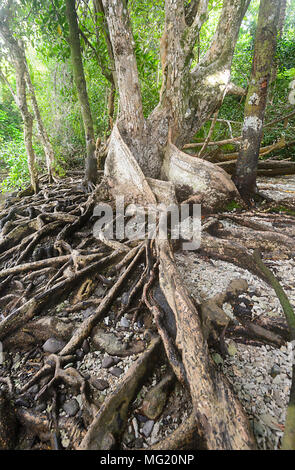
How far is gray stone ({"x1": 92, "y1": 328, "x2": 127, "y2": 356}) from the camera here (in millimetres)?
1941

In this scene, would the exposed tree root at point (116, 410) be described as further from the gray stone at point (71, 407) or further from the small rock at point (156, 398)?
the gray stone at point (71, 407)

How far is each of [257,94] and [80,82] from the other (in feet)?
11.0

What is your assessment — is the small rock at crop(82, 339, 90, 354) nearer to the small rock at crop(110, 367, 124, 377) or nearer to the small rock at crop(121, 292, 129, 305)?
the small rock at crop(110, 367, 124, 377)

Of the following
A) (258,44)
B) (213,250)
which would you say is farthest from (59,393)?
(258,44)

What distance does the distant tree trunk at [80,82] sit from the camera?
4.25 m

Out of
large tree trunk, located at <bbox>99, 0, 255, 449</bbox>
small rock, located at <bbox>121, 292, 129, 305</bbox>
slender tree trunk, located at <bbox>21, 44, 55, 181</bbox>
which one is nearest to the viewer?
small rock, located at <bbox>121, 292, 129, 305</bbox>

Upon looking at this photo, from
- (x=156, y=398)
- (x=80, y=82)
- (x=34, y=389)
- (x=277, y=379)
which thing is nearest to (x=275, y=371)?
(x=277, y=379)

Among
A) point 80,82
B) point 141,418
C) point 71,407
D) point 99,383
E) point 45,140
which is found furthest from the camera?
point 45,140

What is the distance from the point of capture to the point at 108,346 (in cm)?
198

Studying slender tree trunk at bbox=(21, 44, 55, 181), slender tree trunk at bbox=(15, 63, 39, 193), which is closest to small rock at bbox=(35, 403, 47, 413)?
slender tree trunk at bbox=(15, 63, 39, 193)

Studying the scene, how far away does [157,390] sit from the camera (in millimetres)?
1592

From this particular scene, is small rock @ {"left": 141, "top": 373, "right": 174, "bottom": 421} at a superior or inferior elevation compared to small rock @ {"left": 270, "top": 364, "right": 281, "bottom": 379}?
inferior

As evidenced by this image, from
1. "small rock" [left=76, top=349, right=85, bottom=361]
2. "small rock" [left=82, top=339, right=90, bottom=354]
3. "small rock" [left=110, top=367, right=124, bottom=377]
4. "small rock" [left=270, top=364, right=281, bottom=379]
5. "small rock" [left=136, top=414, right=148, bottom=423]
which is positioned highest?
"small rock" [left=270, top=364, right=281, bottom=379]

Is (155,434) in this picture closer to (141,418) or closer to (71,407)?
(141,418)
